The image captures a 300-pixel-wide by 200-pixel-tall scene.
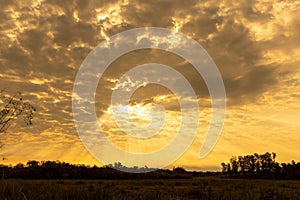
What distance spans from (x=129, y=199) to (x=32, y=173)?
206 ft

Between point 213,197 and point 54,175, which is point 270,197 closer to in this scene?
point 213,197

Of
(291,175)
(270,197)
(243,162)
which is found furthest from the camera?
(243,162)

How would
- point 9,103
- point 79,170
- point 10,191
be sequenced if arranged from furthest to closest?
1. point 79,170
2. point 9,103
3. point 10,191

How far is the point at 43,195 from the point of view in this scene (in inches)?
233

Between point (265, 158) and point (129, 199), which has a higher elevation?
point (265, 158)

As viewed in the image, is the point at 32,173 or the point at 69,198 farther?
the point at 32,173

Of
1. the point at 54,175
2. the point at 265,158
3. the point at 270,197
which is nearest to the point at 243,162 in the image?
the point at 265,158

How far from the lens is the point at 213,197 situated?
6.33m

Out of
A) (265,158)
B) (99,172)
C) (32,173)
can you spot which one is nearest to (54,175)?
(32,173)

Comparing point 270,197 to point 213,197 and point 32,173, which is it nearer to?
point 213,197

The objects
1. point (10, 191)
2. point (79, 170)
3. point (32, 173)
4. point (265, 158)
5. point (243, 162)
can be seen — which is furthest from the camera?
point (243, 162)

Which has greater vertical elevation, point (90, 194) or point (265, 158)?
point (265, 158)

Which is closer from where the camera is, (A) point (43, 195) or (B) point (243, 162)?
(A) point (43, 195)

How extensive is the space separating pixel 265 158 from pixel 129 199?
126733 mm
